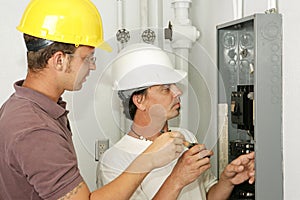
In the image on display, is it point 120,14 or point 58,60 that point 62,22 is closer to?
point 58,60

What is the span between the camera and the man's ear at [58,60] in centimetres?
143

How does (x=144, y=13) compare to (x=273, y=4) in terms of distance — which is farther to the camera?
(x=144, y=13)

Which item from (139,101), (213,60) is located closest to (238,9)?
(213,60)

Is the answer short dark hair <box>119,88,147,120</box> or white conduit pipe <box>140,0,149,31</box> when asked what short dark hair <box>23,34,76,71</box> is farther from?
white conduit pipe <box>140,0,149,31</box>

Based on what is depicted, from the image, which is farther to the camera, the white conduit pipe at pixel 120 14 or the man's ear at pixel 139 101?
the white conduit pipe at pixel 120 14

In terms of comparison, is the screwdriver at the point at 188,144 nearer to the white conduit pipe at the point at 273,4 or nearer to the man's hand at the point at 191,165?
the man's hand at the point at 191,165

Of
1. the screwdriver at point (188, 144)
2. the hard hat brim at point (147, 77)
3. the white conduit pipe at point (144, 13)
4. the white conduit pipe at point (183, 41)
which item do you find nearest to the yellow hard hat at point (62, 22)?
the hard hat brim at point (147, 77)

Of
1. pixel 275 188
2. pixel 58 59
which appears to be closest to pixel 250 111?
pixel 275 188

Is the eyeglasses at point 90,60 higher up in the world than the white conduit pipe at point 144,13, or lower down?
lower down

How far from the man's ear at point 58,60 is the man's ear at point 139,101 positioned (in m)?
0.23

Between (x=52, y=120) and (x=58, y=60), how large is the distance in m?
0.17

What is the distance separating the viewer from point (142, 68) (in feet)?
4.71

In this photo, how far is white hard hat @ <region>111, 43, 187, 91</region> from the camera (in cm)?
144

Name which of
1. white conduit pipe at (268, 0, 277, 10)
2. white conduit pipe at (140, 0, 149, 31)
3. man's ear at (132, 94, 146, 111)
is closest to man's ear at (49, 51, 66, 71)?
man's ear at (132, 94, 146, 111)
